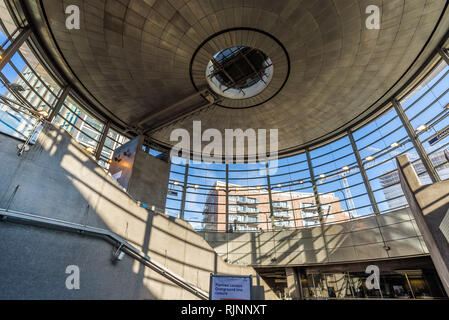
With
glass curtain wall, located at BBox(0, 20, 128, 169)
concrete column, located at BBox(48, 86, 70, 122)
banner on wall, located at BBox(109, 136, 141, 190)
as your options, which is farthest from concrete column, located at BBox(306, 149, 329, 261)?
concrete column, located at BBox(48, 86, 70, 122)

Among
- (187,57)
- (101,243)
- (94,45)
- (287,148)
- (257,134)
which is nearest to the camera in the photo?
(101,243)

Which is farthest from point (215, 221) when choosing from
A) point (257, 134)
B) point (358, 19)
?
point (358, 19)

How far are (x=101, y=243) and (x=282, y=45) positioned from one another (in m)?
14.0

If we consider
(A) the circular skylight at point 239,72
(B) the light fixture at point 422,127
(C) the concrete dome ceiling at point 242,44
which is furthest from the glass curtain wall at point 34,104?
(B) the light fixture at point 422,127

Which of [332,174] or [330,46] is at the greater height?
[330,46]

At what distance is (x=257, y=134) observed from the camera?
75.2 ft

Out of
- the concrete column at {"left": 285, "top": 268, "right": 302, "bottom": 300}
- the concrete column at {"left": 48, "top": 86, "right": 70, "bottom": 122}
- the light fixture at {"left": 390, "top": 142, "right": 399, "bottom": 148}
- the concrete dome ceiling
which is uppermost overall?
the concrete dome ceiling

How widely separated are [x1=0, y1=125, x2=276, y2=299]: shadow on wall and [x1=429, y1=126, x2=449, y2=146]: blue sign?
18.3 metres

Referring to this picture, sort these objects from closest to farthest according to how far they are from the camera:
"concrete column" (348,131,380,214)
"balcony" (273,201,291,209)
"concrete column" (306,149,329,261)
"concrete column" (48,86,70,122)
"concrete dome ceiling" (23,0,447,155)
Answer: "concrete dome ceiling" (23,0,447,155) < "concrete column" (48,86,70,122) < "concrete column" (348,131,380,214) < "concrete column" (306,149,329,261) < "balcony" (273,201,291,209)

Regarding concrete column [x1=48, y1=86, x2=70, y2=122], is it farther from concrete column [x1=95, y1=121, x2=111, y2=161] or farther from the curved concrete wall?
the curved concrete wall

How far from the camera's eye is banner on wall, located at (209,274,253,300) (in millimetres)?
6730

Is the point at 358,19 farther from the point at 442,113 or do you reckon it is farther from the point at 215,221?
the point at 215,221

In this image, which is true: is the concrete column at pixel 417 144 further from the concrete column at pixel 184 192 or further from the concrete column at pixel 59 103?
the concrete column at pixel 59 103

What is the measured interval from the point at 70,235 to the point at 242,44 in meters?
13.2
